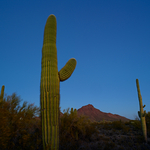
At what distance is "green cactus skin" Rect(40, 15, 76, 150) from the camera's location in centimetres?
506

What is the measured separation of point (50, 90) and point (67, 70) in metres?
1.54

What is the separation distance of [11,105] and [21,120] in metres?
1.27

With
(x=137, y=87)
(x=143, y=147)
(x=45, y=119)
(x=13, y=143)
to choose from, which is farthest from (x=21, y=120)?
(x=137, y=87)

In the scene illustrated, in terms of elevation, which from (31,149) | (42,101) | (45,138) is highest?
(42,101)

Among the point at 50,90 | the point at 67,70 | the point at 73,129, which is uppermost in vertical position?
the point at 67,70

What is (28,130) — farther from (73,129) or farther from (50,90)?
(73,129)

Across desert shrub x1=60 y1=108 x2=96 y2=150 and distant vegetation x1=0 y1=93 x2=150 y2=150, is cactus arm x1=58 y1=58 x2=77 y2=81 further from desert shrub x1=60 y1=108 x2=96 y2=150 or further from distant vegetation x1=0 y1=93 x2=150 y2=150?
desert shrub x1=60 y1=108 x2=96 y2=150

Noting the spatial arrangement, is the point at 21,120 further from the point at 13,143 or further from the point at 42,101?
the point at 42,101

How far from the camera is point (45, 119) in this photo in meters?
5.14

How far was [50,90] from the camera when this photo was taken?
5.40 m

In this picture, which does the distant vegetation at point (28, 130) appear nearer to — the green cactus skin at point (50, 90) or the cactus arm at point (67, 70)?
the green cactus skin at point (50, 90)

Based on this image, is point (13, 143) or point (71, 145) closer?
point (13, 143)

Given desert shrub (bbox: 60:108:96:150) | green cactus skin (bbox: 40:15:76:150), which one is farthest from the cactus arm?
desert shrub (bbox: 60:108:96:150)

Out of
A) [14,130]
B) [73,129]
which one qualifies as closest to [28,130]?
[14,130]
